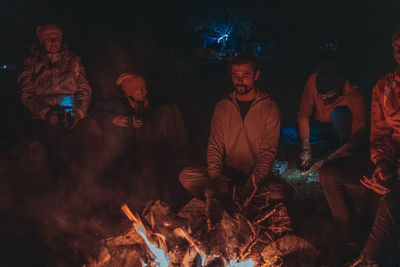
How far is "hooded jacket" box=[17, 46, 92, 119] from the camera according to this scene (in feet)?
15.2

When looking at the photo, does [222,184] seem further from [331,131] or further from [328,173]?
[331,131]

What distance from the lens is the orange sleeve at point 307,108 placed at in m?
4.61

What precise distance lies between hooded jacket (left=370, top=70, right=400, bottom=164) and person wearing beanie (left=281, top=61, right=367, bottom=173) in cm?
72

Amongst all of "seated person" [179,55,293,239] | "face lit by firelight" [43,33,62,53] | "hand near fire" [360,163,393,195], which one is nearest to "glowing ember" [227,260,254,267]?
"seated person" [179,55,293,239]

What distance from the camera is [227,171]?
400 cm

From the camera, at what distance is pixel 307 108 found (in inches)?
187

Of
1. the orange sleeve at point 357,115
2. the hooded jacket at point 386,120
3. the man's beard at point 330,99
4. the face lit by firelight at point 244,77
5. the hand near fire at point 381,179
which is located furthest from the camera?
the man's beard at point 330,99

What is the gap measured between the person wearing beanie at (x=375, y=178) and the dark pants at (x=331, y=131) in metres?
1.14

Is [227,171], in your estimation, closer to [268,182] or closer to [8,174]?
[268,182]

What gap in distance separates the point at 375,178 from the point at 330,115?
200 cm

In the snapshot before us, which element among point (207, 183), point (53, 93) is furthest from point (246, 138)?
point (53, 93)

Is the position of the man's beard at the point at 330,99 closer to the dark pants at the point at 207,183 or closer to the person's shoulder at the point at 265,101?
the person's shoulder at the point at 265,101

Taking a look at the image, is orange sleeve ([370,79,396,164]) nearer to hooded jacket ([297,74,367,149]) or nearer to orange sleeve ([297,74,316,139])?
hooded jacket ([297,74,367,149])

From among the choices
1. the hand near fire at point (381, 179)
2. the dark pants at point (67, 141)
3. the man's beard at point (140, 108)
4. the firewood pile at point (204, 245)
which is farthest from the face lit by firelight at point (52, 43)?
the hand near fire at point (381, 179)
